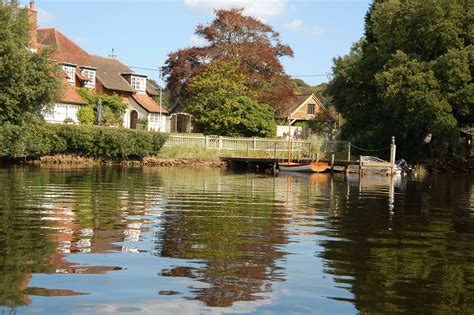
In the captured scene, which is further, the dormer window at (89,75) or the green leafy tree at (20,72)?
the dormer window at (89,75)

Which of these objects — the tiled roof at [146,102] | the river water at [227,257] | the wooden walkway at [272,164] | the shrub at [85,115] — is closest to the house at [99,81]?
the tiled roof at [146,102]

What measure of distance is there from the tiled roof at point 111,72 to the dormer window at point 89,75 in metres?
0.69

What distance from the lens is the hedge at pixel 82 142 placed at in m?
38.6

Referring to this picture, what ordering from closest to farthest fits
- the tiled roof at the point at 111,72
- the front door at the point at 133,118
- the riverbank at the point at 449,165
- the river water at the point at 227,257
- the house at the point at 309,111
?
1. the river water at the point at 227,257
2. the riverbank at the point at 449,165
3. the tiled roof at the point at 111,72
4. the front door at the point at 133,118
5. the house at the point at 309,111

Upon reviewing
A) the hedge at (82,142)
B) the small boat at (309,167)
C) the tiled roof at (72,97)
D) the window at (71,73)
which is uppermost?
the window at (71,73)

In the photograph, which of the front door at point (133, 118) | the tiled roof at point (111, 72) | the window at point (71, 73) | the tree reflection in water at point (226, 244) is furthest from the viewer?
the front door at point (133, 118)

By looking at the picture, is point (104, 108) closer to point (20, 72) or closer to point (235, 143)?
point (235, 143)

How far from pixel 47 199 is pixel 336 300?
1288cm

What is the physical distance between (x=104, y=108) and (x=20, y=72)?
19611 millimetres

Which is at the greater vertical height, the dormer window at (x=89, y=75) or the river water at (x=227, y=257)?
the dormer window at (x=89, y=75)

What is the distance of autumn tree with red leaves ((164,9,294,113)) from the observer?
2544 inches

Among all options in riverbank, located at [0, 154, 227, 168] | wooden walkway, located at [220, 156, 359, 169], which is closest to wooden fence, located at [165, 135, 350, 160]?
wooden walkway, located at [220, 156, 359, 169]

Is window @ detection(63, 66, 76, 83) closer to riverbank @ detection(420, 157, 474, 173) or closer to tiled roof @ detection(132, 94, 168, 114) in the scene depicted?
tiled roof @ detection(132, 94, 168, 114)

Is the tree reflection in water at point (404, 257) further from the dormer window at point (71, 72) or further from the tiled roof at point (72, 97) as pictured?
the dormer window at point (71, 72)
